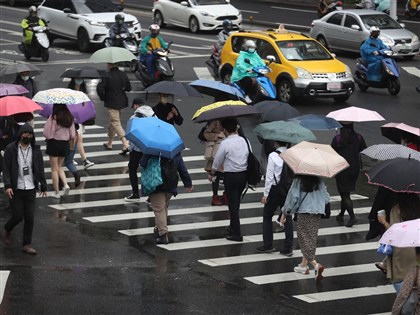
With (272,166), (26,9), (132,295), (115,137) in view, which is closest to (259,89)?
(115,137)

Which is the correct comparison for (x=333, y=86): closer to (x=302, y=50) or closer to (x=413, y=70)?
(x=302, y=50)

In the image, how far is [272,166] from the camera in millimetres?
15188

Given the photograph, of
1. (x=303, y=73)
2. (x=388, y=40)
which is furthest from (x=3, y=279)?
(x=388, y=40)

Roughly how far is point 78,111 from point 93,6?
66.6ft

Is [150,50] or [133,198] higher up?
[133,198]

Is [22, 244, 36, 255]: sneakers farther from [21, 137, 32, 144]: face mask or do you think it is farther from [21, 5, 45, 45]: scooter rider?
→ [21, 5, 45, 45]: scooter rider

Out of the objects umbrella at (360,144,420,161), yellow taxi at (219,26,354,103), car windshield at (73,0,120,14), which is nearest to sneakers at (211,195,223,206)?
umbrella at (360,144,420,161)

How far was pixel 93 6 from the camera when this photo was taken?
3909 cm

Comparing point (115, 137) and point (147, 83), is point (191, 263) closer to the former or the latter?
point (115, 137)

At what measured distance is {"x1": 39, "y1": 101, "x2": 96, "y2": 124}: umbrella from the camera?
19.3 meters

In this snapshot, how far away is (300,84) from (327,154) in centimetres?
1380

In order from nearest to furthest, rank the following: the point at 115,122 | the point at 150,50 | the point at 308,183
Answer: the point at 308,183 → the point at 115,122 → the point at 150,50

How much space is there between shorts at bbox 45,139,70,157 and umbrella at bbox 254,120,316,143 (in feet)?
12.7

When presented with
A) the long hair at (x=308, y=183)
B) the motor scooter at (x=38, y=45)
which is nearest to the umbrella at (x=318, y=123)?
the long hair at (x=308, y=183)
